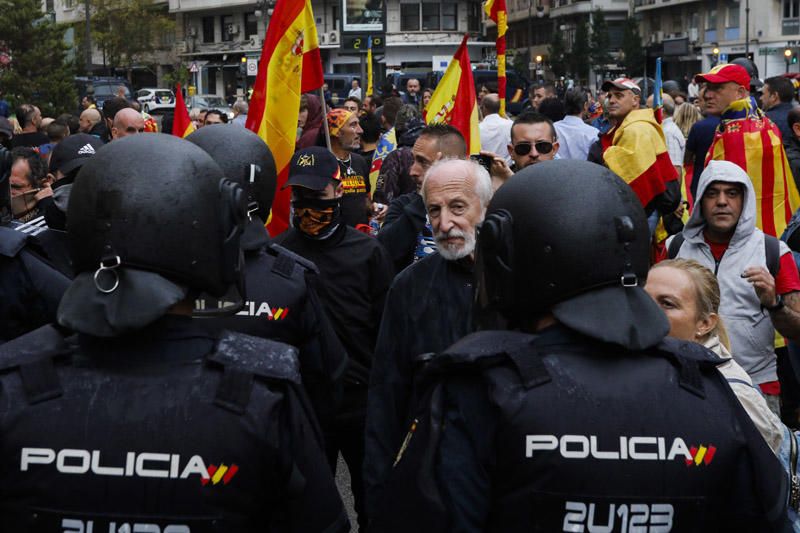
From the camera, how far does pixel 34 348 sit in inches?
99.9

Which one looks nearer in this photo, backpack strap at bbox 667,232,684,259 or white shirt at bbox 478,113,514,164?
backpack strap at bbox 667,232,684,259

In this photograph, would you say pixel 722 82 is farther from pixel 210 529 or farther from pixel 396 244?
pixel 210 529

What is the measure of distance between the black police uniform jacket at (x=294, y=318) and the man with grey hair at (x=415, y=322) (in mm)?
399

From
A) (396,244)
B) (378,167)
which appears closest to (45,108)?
(378,167)

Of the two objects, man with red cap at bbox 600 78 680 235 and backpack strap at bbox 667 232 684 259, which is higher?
man with red cap at bbox 600 78 680 235

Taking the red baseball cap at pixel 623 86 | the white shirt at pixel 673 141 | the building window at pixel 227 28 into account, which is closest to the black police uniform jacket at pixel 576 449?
the red baseball cap at pixel 623 86

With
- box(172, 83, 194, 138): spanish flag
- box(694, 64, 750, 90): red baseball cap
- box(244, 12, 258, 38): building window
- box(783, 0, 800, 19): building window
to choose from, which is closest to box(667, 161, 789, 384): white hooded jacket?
box(694, 64, 750, 90): red baseball cap

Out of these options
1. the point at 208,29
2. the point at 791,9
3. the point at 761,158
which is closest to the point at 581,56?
the point at 791,9

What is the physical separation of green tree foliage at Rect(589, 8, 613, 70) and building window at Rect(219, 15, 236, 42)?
987 inches

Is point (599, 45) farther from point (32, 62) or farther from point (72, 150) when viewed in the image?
point (72, 150)

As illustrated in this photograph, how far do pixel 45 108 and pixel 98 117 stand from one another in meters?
16.2

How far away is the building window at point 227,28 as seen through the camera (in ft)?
260

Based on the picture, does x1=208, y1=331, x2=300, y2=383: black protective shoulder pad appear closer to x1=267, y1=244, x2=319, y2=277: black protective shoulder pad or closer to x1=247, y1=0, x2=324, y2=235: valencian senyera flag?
x1=267, y1=244, x2=319, y2=277: black protective shoulder pad

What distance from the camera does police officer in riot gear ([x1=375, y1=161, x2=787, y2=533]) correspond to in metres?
2.41
